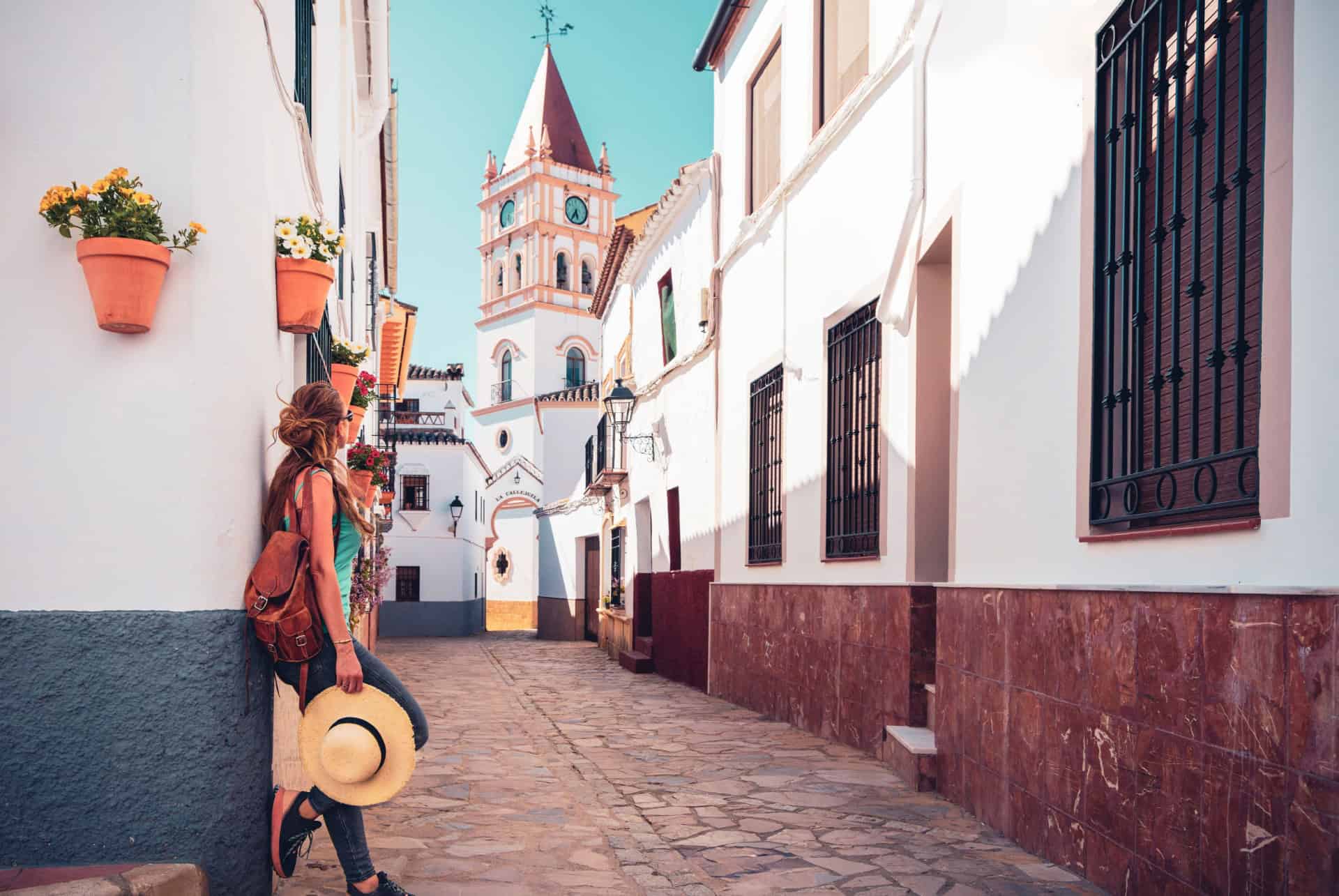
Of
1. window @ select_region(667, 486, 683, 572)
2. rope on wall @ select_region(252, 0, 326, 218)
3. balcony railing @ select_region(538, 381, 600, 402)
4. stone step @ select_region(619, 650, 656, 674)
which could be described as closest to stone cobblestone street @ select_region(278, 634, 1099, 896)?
rope on wall @ select_region(252, 0, 326, 218)

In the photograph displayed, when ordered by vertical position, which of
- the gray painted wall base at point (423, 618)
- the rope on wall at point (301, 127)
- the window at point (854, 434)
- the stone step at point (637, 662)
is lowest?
the gray painted wall base at point (423, 618)

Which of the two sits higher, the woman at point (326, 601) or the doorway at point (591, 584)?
the woman at point (326, 601)

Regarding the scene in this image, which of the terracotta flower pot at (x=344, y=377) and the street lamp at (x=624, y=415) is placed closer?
the terracotta flower pot at (x=344, y=377)

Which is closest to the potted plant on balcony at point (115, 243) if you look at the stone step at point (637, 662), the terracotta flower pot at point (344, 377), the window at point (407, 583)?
the terracotta flower pot at point (344, 377)

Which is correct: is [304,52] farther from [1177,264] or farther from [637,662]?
[637,662]

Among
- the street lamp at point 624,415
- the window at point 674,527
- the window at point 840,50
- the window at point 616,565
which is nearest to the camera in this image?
the window at point 840,50

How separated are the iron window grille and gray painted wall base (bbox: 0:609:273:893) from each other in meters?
2.33

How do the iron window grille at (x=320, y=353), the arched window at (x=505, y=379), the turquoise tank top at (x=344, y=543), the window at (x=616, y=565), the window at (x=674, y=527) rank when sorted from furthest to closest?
1. the arched window at (x=505, y=379)
2. the window at (x=616, y=565)
3. the window at (x=674, y=527)
4. the iron window grille at (x=320, y=353)
5. the turquoise tank top at (x=344, y=543)

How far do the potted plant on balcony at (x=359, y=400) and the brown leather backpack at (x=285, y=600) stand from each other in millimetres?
3984

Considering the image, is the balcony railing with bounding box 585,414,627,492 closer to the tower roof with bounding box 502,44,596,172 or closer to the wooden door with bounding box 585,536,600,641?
the wooden door with bounding box 585,536,600,641

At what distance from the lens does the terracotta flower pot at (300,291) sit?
4582 mm

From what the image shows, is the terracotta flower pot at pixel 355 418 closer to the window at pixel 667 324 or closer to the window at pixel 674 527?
the window at pixel 674 527

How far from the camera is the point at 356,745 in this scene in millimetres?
3922

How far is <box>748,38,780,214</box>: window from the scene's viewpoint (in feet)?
38.0
